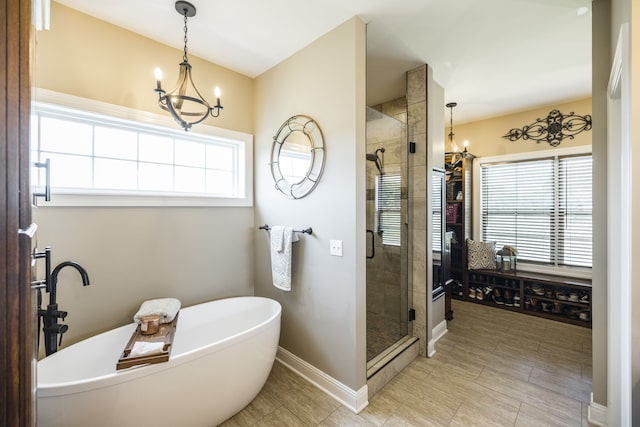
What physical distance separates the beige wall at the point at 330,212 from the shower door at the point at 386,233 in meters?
0.37

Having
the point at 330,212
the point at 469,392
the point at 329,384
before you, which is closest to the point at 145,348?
the point at 329,384

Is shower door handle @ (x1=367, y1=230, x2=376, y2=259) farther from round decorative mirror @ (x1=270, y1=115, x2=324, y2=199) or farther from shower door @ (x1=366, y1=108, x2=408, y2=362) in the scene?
round decorative mirror @ (x1=270, y1=115, x2=324, y2=199)

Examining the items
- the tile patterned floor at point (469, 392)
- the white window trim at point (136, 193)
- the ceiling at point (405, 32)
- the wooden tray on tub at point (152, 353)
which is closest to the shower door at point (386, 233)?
the tile patterned floor at point (469, 392)

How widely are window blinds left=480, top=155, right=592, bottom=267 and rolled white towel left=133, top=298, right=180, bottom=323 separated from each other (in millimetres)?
4491

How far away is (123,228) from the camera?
2082mm

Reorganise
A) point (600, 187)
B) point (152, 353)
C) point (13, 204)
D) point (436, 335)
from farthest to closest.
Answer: point (436, 335), point (600, 187), point (152, 353), point (13, 204)

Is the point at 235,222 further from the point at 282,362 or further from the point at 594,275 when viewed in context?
the point at 594,275

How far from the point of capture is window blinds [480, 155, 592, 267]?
3586 mm

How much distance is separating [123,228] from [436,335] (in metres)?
3.13

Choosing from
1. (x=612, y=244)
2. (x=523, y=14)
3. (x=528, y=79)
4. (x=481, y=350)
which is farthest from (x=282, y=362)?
(x=528, y=79)

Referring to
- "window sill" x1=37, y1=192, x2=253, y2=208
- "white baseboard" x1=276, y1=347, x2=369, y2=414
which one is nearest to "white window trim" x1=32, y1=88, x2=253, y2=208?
"window sill" x1=37, y1=192, x2=253, y2=208

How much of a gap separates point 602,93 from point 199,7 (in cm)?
270

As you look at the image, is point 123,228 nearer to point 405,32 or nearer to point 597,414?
point 405,32

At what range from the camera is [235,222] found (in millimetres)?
2715
